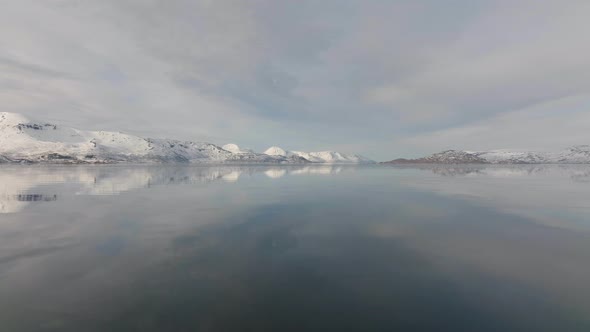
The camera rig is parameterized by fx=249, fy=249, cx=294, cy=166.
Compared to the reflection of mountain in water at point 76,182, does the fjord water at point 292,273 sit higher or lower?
lower

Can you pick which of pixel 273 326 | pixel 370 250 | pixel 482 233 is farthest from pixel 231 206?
pixel 482 233

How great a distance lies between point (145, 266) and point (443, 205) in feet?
93.5

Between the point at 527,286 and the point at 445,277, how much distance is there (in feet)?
9.59

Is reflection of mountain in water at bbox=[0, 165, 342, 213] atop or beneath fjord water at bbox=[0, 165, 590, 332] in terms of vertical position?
atop

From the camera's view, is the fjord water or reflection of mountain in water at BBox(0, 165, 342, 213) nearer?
the fjord water

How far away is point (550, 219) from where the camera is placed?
20.9 m

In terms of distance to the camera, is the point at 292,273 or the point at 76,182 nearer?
the point at 292,273

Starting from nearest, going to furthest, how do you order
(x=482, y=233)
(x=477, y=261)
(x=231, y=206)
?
(x=477, y=261) < (x=482, y=233) < (x=231, y=206)

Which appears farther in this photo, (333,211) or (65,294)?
(333,211)

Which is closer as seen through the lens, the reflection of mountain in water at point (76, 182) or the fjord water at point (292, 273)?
the fjord water at point (292, 273)

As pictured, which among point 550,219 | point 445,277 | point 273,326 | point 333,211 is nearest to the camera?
point 273,326

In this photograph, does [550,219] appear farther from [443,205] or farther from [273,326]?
[273,326]

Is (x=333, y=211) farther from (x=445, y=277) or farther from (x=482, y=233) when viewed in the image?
(x=445, y=277)

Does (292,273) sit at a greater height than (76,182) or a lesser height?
lesser
